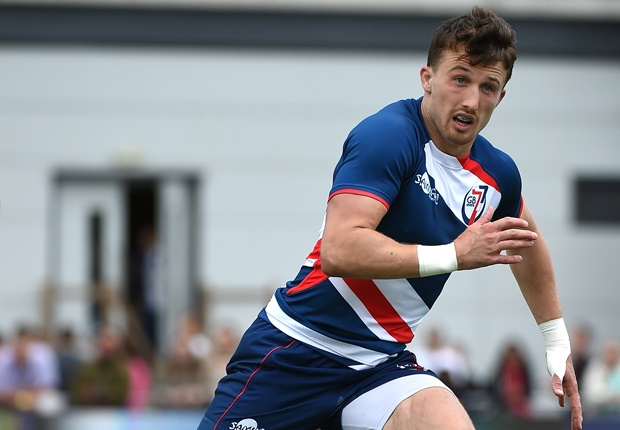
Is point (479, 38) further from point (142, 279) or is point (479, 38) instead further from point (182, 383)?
point (142, 279)

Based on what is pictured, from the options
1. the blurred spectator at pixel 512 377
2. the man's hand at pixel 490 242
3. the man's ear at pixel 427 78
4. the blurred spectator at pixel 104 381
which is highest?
the man's ear at pixel 427 78

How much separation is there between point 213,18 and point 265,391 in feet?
41.8

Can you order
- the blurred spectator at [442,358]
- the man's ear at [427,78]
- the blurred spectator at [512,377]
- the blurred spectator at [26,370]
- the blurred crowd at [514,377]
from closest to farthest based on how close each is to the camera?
the man's ear at [427,78] < the blurred crowd at [514,377] < the blurred spectator at [26,370] < the blurred spectator at [442,358] < the blurred spectator at [512,377]

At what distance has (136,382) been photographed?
1244 centimetres

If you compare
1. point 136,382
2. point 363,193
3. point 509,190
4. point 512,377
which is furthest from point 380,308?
point 512,377

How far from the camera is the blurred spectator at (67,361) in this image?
13.3 meters

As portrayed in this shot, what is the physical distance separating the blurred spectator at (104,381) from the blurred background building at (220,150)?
3.87 metres

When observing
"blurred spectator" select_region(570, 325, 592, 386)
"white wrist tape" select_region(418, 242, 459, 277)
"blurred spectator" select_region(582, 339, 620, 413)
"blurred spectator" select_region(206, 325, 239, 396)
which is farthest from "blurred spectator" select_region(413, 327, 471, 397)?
"white wrist tape" select_region(418, 242, 459, 277)

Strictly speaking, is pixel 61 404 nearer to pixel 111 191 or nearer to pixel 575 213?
pixel 111 191

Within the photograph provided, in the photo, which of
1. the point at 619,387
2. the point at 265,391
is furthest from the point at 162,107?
the point at 265,391

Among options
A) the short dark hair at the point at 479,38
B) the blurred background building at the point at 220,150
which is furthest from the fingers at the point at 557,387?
the blurred background building at the point at 220,150

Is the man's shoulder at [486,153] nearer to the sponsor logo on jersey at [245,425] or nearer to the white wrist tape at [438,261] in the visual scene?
the white wrist tape at [438,261]

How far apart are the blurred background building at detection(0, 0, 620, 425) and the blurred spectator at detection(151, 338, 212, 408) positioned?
3.88 m

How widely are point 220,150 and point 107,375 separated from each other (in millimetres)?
5428
